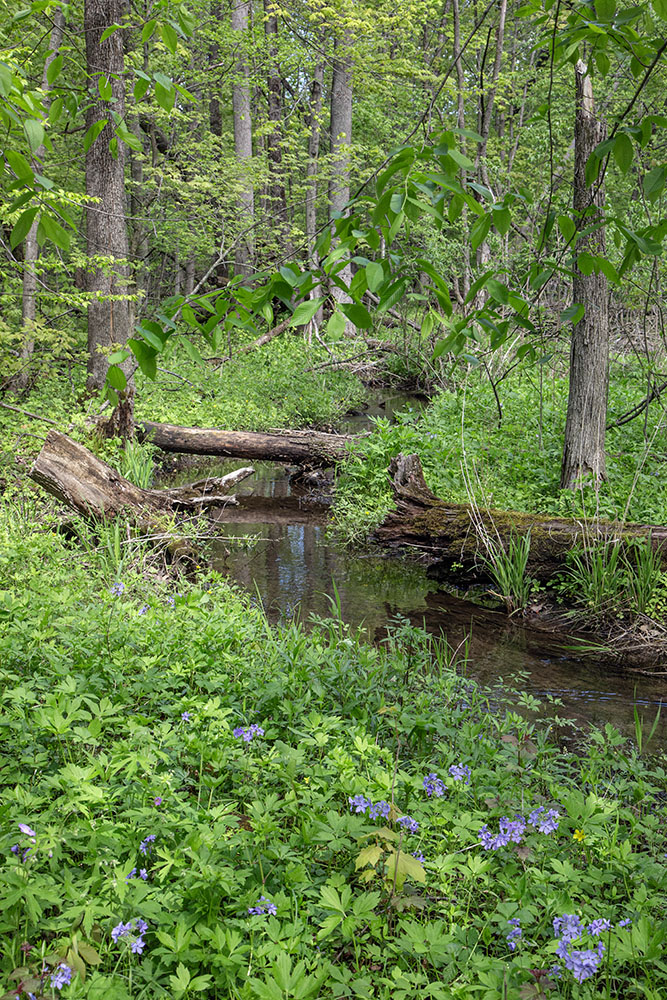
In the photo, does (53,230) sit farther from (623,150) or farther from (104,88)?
(623,150)

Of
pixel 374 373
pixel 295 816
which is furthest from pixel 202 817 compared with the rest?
pixel 374 373

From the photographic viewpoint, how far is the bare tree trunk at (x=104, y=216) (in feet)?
29.7

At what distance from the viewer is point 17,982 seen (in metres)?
1.79

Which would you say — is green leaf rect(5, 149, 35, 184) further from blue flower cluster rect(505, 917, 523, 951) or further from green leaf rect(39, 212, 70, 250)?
blue flower cluster rect(505, 917, 523, 951)

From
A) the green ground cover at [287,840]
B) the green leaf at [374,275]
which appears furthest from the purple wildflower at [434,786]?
the green leaf at [374,275]

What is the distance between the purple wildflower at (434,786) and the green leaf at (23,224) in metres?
2.16

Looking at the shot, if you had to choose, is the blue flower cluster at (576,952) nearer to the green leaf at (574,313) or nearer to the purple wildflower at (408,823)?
the purple wildflower at (408,823)

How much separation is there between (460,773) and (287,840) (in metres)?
0.71

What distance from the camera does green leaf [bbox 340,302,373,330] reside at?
1.47 meters

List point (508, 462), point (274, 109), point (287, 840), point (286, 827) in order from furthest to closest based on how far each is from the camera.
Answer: point (274, 109) < point (508, 462) < point (286, 827) < point (287, 840)

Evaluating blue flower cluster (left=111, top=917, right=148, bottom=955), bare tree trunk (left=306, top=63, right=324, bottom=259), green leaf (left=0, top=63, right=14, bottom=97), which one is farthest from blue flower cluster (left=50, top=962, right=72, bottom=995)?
bare tree trunk (left=306, top=63, right=324, bottom=259)

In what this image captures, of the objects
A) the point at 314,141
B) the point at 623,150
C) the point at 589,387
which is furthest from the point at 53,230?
the point at 314,141

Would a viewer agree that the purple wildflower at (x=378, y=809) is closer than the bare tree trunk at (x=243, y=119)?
Yes

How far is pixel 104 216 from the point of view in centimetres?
953
